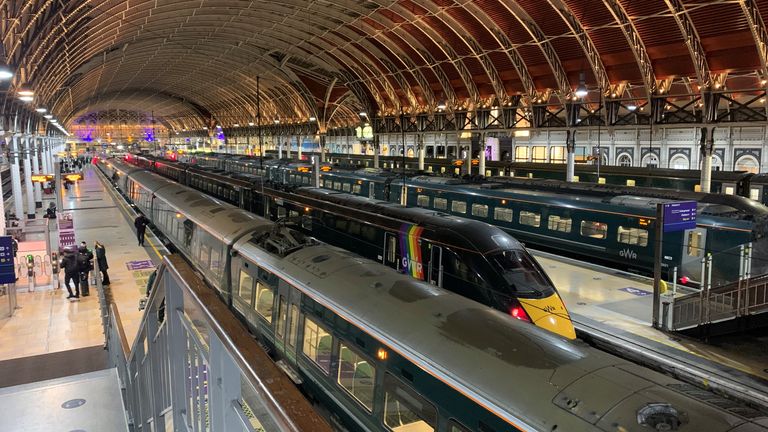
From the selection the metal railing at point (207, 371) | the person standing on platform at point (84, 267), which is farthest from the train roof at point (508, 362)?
the person standing on platform at point (84, 267)

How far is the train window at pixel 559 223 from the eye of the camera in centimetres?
1955

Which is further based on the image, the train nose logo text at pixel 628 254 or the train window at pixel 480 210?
the train window at pixel 480 210

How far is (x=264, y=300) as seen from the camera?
10.2m

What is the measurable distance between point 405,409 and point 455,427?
0.90m

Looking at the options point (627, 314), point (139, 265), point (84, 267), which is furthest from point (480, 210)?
point (84, 267)

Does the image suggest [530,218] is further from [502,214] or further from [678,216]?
[678,216]

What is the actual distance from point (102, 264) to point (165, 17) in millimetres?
27031

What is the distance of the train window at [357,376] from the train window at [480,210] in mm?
15811

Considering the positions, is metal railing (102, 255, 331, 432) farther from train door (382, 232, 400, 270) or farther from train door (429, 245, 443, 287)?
train door (382, 232, 400, 270)

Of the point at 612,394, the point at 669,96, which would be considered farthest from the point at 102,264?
the point at 669,96

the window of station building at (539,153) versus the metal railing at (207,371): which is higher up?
the window of station building at (539,153)

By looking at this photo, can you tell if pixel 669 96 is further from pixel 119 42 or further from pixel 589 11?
pixel 119 42

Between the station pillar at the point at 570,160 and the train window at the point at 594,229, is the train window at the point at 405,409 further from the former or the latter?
the station pillar at the point at 570,160

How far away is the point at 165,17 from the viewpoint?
39531mm
